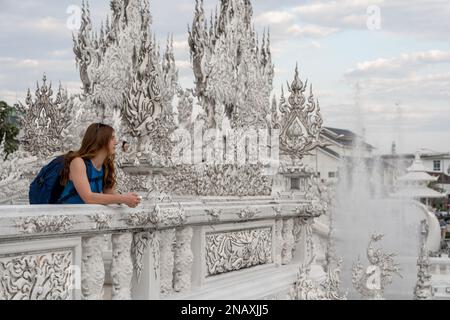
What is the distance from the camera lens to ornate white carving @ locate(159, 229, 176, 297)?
642 centimetres

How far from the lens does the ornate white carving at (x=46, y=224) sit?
15.1ft

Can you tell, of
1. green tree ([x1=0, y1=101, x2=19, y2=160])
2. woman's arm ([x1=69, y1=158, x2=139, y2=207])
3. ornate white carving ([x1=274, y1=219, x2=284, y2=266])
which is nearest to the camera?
woman's arm ([x1=69, y1=158, x2=139, y2=207])

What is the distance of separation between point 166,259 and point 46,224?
1927 mm

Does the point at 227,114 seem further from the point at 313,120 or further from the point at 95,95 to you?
the point at 95,95

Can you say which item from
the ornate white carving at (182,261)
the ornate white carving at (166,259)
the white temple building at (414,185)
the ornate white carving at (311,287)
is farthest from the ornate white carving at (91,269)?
the white temple building at (414,185)

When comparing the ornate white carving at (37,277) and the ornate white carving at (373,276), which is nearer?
the ornate white carving at (37,277)

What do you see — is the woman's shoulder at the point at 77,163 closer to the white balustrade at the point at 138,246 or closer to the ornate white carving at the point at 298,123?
the white balustrade at the point at 138,246

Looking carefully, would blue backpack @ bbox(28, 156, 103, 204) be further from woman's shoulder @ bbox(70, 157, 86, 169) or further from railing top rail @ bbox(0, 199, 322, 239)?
railing top rail @ bbox(0, 199, 322, 239)

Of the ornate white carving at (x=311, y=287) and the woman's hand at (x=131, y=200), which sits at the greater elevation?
the woman's hand at (x=131, y=200)

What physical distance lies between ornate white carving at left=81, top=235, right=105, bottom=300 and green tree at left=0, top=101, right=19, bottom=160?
783 inches

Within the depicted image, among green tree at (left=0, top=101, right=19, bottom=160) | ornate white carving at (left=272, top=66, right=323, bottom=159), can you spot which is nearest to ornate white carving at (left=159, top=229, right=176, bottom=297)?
ornate white carving at (left=272, top=66, right=323, bottom=159)

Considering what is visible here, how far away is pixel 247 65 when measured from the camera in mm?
12062

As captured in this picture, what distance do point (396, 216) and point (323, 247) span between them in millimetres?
5615

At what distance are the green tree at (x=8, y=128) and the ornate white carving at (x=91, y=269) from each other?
19.9 meters
